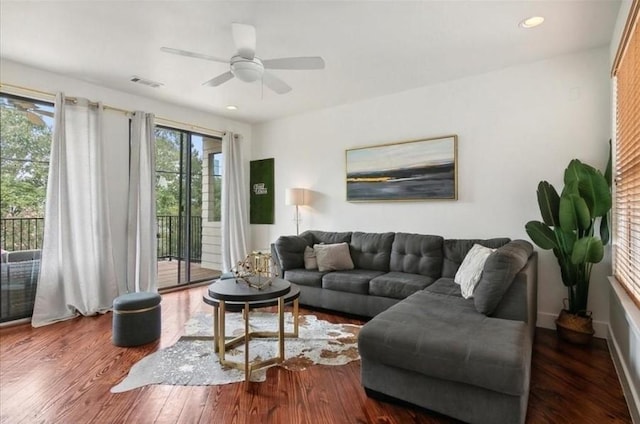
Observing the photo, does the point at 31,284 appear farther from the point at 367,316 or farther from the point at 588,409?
the point at 588,409

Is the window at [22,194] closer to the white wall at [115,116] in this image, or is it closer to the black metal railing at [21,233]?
the black metal railing at [21,233]

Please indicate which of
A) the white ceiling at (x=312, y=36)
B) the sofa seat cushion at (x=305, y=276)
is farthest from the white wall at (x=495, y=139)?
the sofa seat cushion at (x=305, y=276)

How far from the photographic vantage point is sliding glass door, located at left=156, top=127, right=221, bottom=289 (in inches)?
195

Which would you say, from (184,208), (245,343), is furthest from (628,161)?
(184,208)

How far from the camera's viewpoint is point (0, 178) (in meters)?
3.51

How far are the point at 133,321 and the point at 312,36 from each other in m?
2.95

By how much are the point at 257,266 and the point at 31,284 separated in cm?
276

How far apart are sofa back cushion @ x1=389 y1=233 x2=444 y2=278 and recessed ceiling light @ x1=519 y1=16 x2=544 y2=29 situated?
2149 millimetres

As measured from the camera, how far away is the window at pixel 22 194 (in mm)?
3533

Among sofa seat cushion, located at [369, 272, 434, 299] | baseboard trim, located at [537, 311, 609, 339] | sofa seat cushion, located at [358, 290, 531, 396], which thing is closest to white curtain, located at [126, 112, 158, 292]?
sofa seat cushion, located at [369, 272, 434, 299]

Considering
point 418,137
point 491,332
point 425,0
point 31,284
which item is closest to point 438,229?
point 418,137

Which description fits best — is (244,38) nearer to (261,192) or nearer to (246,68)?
(246,68)

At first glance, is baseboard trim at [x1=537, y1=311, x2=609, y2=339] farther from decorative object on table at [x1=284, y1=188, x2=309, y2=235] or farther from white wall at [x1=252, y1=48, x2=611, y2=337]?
decorative object on table at [x1=284, y1=188, x2=309, y2=235]

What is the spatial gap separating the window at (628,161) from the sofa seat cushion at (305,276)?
8.93 feet
